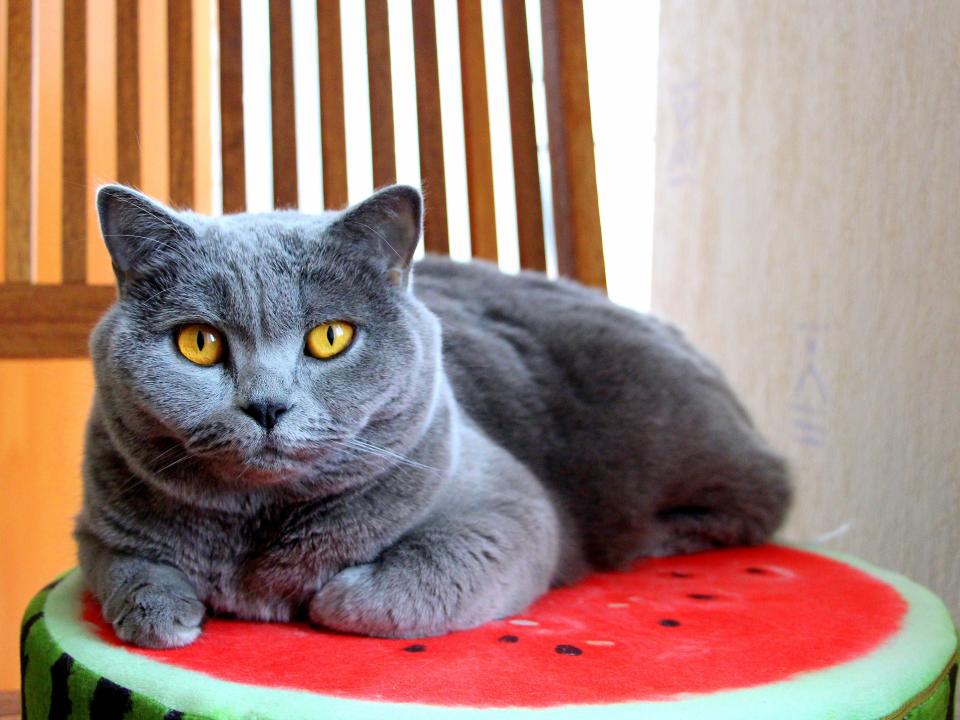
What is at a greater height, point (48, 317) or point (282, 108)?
point (282, 108)

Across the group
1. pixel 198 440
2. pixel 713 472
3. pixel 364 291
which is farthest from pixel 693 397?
pixel 198 440

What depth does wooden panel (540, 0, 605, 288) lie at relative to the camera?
55.7 inches

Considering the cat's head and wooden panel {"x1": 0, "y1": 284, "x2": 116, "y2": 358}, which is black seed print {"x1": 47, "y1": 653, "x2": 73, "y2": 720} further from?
wooden panel {"x1": 0, "y1": 284, "x2": 116, "y2": 358}

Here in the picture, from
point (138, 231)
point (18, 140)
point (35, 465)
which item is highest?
point (18, 140)

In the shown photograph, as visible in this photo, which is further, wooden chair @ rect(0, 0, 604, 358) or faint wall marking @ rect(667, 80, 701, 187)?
faint wall marking @ rect(667, 80, 701, 187)

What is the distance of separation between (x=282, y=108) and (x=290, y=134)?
0.04 meters

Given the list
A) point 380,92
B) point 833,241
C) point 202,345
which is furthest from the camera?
point 833,241

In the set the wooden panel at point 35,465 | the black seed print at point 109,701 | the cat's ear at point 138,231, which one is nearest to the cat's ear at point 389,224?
the cat's ear at point 138,231

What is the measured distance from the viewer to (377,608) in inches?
31.2

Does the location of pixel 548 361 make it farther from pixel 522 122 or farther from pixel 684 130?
pixel 684 130

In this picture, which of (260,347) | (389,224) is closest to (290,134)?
(389,224)

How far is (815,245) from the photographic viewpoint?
4.91ft

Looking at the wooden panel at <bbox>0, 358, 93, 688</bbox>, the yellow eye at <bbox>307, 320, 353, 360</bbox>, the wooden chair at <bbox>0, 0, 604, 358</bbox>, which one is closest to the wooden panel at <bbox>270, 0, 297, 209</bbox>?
the wooden chair at <bbox>0, 0, 604, 358</bbox>

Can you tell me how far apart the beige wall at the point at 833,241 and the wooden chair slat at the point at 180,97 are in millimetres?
937
